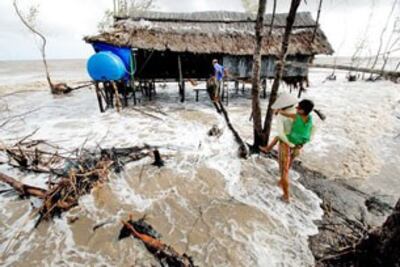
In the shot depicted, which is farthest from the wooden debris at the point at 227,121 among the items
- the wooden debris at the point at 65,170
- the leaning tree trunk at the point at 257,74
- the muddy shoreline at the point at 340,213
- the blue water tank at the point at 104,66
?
the blue water tank at the point at 104,66

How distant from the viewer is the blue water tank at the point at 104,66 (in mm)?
9719

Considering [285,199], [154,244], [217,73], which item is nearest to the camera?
[154,244]

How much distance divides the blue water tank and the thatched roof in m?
1.21

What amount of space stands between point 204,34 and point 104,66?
5443 mm

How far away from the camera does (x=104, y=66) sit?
9742 millimetres

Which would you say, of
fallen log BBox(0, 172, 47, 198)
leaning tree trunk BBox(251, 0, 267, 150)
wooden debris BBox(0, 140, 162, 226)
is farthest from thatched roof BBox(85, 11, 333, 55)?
fallen log BBox(0, 172, 47, 198)

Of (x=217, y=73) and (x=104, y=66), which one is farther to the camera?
(x=217, y=73)

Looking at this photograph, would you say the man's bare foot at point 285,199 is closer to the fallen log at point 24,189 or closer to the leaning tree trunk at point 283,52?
the leaning tree trunk at point 283,52

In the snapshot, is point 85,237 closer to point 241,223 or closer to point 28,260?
point 28,260

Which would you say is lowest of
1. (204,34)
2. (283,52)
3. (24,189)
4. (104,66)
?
(24,189)

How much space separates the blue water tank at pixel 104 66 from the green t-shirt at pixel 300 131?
7.67 meters

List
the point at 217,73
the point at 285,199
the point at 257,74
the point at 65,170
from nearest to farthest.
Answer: the point at 285,199 < the point at 65,170 < the point at 257,74 < the point at 217,73

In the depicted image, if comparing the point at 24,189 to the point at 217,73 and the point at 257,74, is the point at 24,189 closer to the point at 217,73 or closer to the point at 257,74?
the point at 257,74

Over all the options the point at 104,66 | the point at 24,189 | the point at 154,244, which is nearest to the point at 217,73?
the point at 104,66
